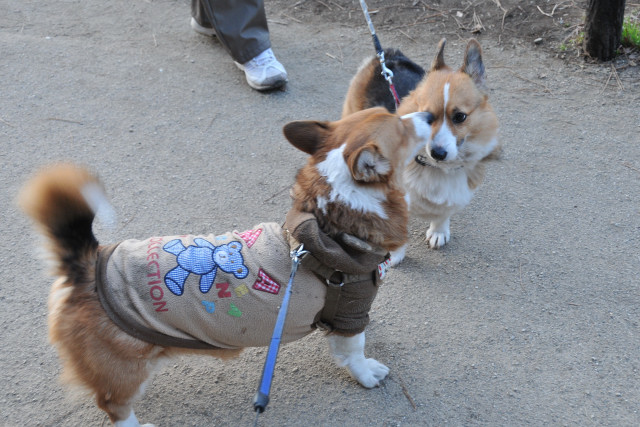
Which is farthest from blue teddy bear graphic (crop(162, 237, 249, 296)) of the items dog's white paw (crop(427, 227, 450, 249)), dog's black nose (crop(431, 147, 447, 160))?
dog's white paw (crop(427, 227, 450, 249))

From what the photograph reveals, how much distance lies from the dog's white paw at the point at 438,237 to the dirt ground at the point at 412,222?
0.06m

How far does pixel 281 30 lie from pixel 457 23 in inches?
68.8

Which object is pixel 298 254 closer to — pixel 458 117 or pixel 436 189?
pixel 436 189

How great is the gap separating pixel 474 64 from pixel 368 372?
1.80 m

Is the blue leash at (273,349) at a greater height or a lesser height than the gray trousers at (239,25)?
greater

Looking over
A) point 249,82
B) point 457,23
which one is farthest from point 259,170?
point 457,23

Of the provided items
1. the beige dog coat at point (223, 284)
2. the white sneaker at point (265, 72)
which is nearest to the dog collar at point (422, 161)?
the beige dog coat at point (223, 284)

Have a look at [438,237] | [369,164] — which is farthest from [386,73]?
[369,164]

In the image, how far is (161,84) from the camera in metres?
4.89

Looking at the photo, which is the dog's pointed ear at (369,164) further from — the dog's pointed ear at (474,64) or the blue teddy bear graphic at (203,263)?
the dog's pointed ear at (474,64)

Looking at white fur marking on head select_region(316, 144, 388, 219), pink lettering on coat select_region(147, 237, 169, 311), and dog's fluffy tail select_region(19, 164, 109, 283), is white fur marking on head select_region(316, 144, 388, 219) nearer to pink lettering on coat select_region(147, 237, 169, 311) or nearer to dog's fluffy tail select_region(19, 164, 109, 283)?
pink lettering on coat select_region(147, 237, 169, 311)

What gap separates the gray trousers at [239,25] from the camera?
4.69 metres

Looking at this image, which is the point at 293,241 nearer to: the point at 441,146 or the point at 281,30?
the point at 441,146

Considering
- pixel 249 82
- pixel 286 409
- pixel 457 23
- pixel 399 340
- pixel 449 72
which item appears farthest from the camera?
pixel 457 23
